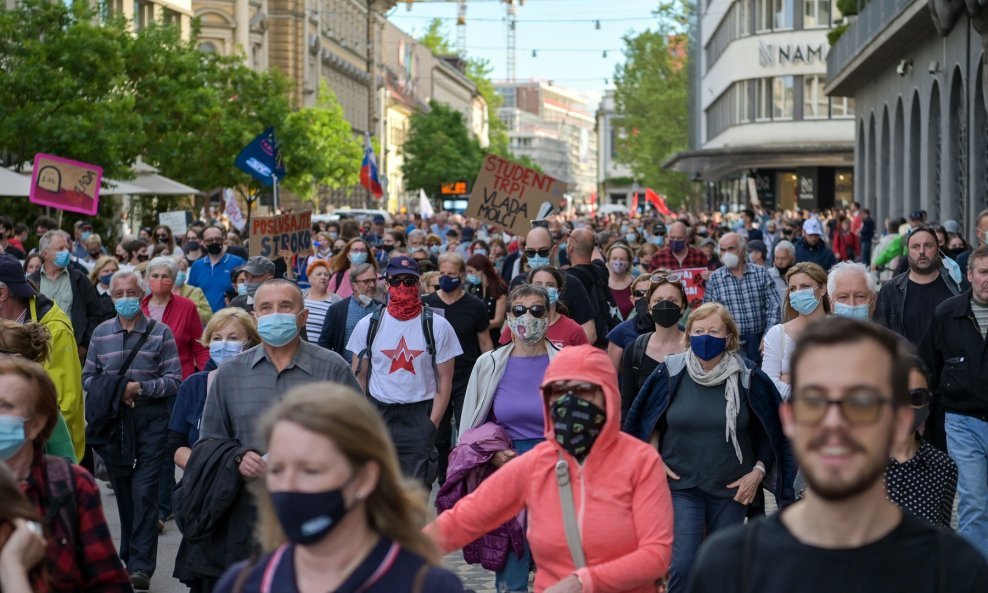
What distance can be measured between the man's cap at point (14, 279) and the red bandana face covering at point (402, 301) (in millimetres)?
2107

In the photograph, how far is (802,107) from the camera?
216ft

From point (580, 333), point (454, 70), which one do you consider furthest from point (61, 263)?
point (454, 70)

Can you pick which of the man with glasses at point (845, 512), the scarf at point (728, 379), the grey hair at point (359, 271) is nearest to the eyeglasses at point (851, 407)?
the man with glasses at point (845, 512)

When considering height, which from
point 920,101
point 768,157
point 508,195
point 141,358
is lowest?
point 141,358

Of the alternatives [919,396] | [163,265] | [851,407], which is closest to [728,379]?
[919,396]

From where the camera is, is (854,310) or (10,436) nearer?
(10,436)

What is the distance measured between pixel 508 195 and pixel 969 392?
12.7 metres

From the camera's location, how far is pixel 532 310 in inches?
341

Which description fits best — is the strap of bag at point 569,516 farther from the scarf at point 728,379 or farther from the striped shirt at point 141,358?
the striped shirt at point 141,358

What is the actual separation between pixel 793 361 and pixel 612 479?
80.9 inches

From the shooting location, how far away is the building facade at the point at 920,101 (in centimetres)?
2627

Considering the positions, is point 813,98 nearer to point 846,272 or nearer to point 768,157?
point 768,157

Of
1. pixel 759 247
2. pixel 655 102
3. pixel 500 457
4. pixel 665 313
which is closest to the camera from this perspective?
Result: pixel 500 457

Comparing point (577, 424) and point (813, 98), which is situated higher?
point (813, 98)
